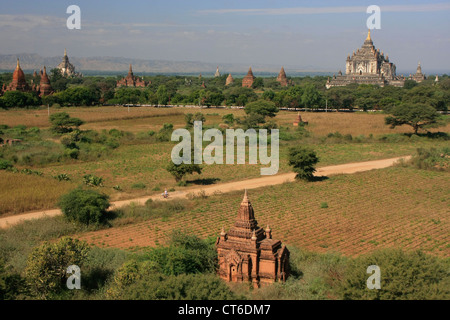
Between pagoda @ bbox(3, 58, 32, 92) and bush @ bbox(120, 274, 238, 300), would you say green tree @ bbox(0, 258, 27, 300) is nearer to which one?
bush @ bbox(120, 274, 238, 300)

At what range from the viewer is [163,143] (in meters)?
45.2

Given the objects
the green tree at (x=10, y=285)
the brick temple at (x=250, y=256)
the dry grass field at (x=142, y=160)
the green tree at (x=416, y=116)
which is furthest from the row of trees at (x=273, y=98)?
the green tree at (x=10, y=285)

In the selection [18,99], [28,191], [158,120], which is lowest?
[28,191]

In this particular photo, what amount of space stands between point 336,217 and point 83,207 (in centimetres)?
1090

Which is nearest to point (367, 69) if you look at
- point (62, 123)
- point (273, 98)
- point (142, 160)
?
point (273, 98)

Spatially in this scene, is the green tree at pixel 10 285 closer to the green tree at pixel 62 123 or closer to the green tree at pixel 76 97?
the green tree at pixel 62 123

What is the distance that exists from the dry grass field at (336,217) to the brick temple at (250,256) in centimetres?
519

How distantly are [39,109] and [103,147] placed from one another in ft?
115

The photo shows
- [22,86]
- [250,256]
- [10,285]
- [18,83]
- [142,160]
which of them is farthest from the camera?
[22,86]

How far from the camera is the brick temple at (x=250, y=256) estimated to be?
1404 cm

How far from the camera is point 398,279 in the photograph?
484 inches

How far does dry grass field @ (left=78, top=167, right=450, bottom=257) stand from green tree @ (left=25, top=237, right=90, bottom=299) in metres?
4.63

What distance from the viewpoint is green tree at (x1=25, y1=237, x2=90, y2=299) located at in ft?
43.5

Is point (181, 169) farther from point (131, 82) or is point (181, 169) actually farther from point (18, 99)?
point (131, 82)
